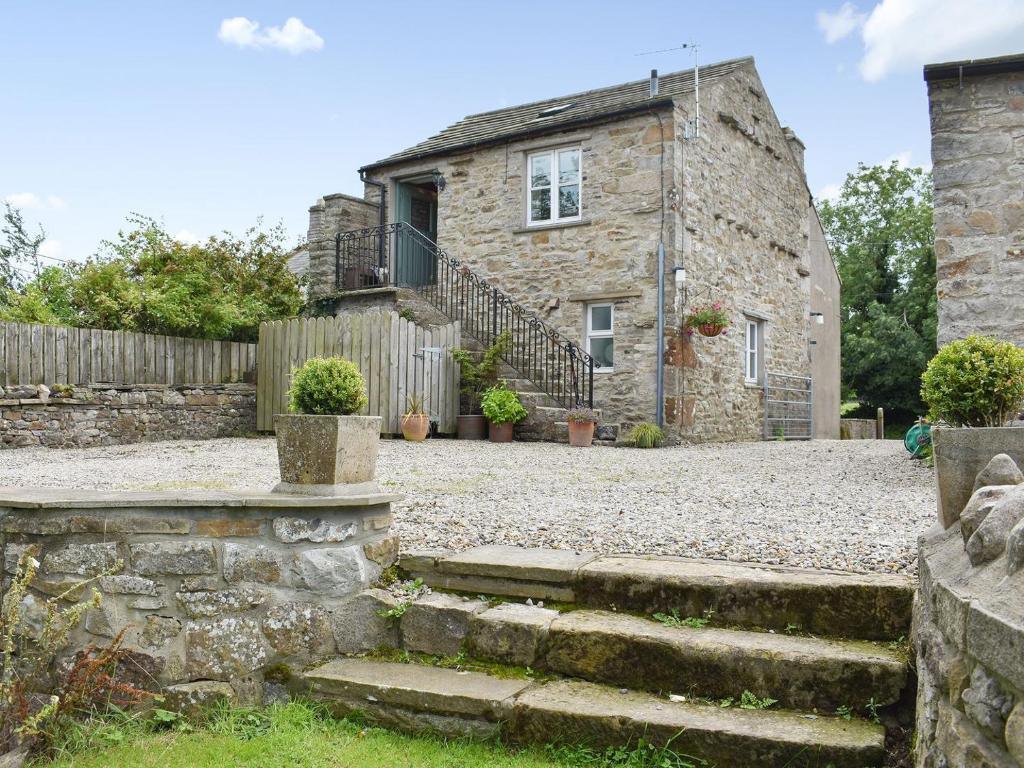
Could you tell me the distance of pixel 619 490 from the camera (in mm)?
6691

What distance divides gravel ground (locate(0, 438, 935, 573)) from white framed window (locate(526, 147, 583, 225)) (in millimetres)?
4485

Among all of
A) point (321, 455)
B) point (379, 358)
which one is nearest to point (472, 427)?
point (379, 358)

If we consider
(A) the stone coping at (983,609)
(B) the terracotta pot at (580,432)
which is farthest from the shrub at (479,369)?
(A) the stone coping at (983,609)

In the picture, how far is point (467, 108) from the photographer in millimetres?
17938

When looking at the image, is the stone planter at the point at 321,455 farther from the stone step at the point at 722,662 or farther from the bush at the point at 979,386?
the bush at the point at 979,386

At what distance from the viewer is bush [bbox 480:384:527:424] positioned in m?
12.5

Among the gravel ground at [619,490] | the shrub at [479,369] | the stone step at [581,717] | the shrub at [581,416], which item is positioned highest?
the shrub at [479,369]

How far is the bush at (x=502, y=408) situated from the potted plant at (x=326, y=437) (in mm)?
8257

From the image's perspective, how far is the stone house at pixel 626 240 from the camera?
42.0ft

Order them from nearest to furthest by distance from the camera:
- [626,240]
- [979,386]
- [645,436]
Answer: [979,386] < [645,436] < [626,240]

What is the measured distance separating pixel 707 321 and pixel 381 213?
7095mm

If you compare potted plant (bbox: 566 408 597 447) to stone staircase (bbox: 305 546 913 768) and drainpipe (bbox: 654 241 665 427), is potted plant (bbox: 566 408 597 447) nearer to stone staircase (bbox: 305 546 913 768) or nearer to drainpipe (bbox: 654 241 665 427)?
drainpipe (bbox: 654 241 665 427)

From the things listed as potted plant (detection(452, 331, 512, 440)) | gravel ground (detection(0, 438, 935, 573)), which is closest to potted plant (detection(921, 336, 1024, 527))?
gravel ground (detection(0, 438, 935, 573))

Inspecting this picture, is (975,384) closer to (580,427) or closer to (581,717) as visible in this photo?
(581,717)
